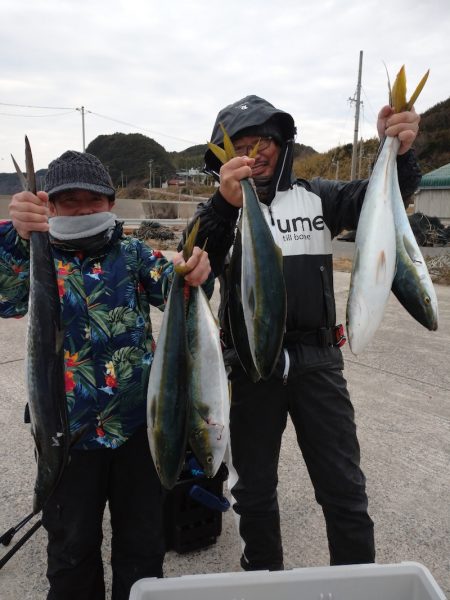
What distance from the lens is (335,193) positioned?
2.20 metres

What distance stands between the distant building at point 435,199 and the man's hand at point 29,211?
1853 cm

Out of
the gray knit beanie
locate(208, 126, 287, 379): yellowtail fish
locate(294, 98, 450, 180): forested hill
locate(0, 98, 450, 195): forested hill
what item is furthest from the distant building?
locate(294, 98, 450, 180): forested hill

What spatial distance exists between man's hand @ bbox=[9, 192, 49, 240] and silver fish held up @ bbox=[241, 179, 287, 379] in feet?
2.13

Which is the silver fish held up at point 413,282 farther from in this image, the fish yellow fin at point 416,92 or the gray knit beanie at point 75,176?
the gray knit beanie at point 75,176

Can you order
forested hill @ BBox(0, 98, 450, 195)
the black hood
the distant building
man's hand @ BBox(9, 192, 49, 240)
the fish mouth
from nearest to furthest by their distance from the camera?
1. man's hand @ BBox(9, 192, 49, 240)
2. the black hood
3. the fish mouth
4. the distant building
5. forested hill @ BBox(0, 98, 450, 195)

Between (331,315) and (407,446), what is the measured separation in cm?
203

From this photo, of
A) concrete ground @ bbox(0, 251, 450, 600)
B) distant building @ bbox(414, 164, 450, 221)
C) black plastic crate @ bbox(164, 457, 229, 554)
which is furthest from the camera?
distant building @ bbox(414, 164, 450, 221)

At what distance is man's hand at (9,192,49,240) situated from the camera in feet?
4.95

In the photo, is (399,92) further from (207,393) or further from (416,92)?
(207,393)

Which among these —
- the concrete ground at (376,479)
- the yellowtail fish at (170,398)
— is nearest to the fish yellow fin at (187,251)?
the yellowtail fish at (170,398)

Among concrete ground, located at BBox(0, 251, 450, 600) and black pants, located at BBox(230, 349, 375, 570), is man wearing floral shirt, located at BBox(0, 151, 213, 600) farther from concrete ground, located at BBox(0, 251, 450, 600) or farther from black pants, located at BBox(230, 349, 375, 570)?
concrete ground, located at BBox(0, 251, 450, 600)

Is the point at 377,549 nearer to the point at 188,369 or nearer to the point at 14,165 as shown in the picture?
the point at 188,369

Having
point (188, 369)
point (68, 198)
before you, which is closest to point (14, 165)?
A: point (68, 198)

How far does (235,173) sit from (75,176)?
70cm
